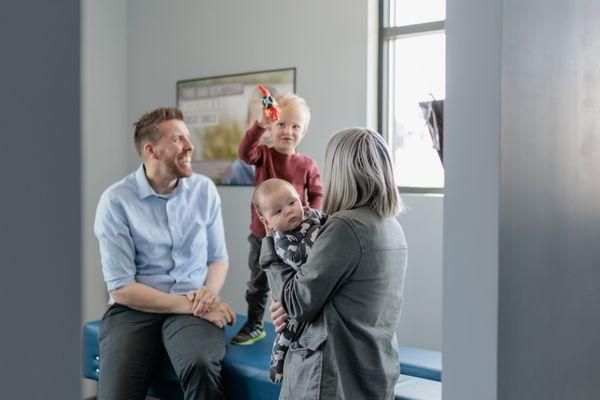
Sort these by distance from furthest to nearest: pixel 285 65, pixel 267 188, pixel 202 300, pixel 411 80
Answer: pixel 285 65
pixel 411 80
pixel 202 300
pixel 267 188

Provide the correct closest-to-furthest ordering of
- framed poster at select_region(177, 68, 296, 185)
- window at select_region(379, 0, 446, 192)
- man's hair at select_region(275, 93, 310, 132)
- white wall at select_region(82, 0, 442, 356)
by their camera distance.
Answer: man's hair at select_region(275, 93, 310, 132) → white wall at select_region(82, 0, 442, 356) → window at select_region(379, 0, 446, 192) → framed poster at select_region(177, 68, 296, 185)

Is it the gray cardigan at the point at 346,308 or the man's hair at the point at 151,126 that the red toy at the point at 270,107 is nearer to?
the man's hair at the point at 151,126

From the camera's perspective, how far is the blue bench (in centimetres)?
266

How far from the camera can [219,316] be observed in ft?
9.61

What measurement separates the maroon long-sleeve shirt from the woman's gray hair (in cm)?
129

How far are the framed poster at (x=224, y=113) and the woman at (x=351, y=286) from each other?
8.50 ft

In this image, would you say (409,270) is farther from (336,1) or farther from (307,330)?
(307,330)

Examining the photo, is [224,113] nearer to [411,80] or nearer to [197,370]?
[411,80]

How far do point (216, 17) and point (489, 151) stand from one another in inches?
148

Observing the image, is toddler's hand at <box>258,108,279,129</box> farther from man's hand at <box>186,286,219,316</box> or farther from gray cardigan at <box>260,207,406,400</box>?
gray cardigan at <box>260,207,406,400</box>

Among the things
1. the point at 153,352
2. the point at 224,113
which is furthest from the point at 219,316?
the point at 224,113

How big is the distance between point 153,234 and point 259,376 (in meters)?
0.80

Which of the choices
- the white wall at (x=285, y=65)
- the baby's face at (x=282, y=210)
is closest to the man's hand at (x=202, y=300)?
the baby's face at (x=282, y=210)

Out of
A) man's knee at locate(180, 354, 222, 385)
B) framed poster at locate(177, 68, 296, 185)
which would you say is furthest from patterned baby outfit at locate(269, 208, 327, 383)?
framed poster at locate(177, 68, 296, 185)
